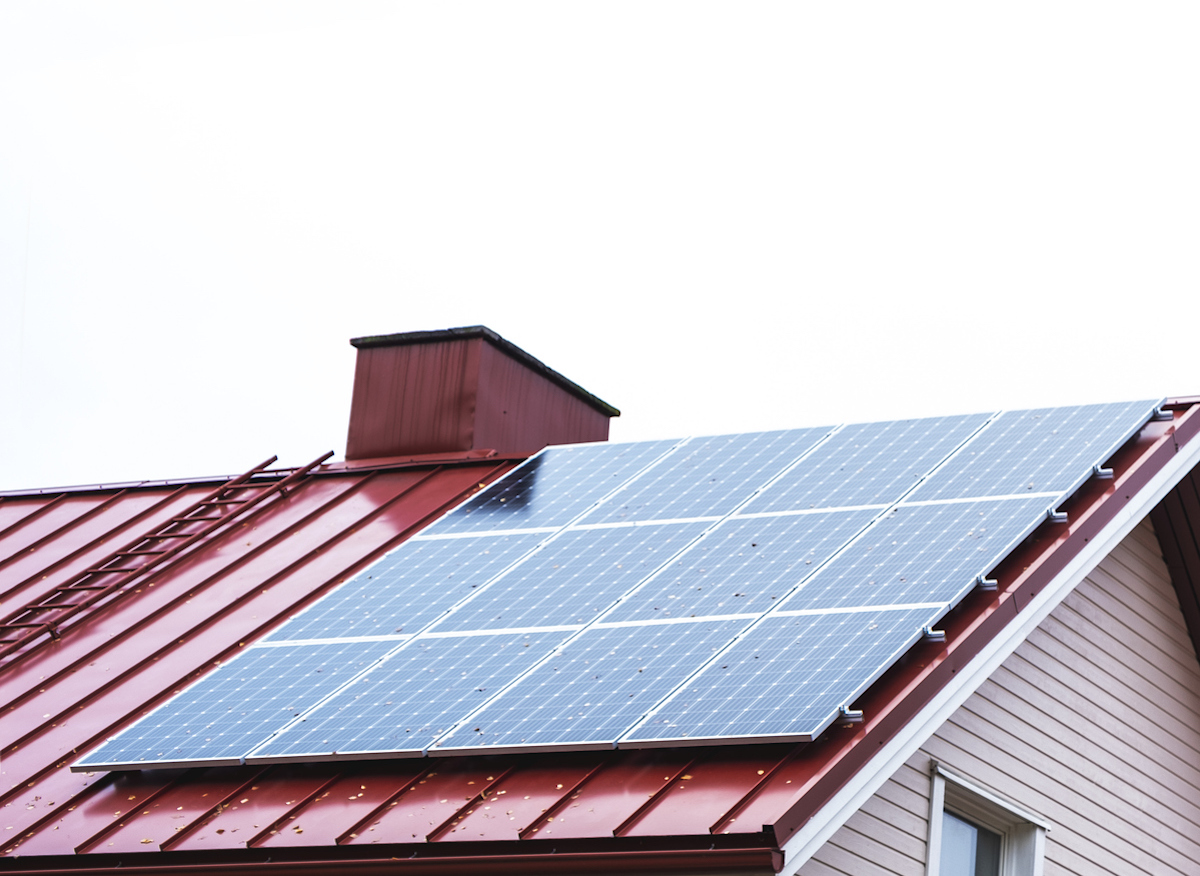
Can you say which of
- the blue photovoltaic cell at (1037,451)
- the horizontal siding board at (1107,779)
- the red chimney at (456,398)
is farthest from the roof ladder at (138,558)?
the horizontal siding board at (1107,779)

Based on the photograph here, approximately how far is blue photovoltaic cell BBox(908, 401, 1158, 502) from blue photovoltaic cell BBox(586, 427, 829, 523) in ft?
5.78

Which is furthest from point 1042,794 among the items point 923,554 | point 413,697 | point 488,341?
point 488,341

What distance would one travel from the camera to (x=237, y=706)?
13.4 meters

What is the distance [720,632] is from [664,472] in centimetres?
414

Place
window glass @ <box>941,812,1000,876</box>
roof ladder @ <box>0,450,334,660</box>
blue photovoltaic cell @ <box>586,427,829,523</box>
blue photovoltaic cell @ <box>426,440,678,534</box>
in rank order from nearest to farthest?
window glass @ <box>941,812,1000,876</box> → blue photovoltaic cell @ <box>586,427,829,523</box> → blue photovoltaic cell @ <box>426,440,678,534</box> → roof ladder @ <box>0,450,334,660</box>

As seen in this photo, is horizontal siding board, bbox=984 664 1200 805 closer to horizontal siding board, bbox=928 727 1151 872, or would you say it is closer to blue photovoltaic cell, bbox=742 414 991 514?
horizontal siding board, bbox=928 727 1151 872

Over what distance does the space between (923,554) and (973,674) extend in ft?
3.62

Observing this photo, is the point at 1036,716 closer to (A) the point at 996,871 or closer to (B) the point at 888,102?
(A) the point at 996,871

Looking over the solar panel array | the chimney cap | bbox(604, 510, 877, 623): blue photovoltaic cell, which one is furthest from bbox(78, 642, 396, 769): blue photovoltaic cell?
the chimney cap

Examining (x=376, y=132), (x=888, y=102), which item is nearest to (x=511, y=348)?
(x=888, y=102)

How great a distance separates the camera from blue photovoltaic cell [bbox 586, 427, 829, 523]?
50.1 ft

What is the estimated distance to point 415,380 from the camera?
20.6 metres

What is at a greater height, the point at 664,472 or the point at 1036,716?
the point at 664,472

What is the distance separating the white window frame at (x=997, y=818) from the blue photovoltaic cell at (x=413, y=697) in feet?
9.99
